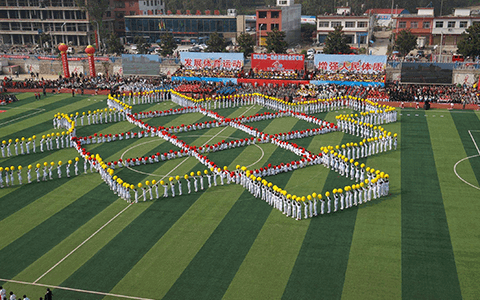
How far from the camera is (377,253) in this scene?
87.1 feet

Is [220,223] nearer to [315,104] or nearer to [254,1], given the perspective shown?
[315,104]

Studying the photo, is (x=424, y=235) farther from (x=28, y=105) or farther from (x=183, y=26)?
(x=183, y=26)

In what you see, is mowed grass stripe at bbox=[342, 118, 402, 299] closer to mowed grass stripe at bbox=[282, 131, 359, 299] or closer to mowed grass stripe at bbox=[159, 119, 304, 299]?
mowed grass stripe at bbox=[282, 131, 359, 299]

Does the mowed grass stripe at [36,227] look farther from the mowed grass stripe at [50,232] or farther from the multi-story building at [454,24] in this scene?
the multi-story building at [454,24]

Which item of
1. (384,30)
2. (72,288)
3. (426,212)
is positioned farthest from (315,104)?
(384,30)

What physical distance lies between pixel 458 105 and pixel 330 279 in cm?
4385

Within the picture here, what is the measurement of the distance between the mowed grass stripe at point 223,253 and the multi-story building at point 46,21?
96.0 metres

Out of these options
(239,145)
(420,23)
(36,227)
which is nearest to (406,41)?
(420,23)

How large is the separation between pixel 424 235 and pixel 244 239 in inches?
425

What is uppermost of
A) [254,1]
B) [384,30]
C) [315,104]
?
[254,1]

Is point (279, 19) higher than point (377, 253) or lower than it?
higher

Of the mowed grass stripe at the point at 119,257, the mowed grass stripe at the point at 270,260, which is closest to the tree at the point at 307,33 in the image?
the mowed grass stripe at the point at 270,260

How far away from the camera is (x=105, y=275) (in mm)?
24828

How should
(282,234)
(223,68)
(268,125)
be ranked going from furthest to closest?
(223,68) < (268,125) < (282,234)
